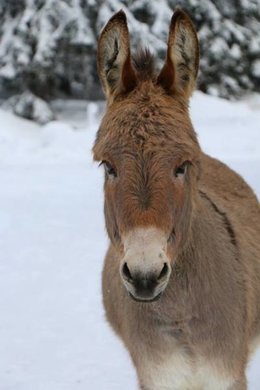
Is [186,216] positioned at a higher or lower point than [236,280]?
higher

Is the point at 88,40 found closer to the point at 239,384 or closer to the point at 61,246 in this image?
the point at 61,246

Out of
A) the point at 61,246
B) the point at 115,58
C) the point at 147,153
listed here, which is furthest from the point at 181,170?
the point at 61,246

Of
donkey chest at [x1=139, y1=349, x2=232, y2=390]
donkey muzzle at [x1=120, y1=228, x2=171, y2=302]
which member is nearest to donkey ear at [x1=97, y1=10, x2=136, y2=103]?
donkey muzzle at [x1=120, y1=228, x2=171, y2=302]

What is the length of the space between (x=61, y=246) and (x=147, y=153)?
4.57m

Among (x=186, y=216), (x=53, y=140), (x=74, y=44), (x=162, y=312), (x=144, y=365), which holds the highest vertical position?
(x=186, y=216)

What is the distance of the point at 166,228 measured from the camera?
2.83 m

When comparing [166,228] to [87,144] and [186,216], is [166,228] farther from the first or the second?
[87,144]

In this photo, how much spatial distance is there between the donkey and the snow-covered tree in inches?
321

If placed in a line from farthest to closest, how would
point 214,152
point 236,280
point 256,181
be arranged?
point 214,152
point 256,181
point 236,280

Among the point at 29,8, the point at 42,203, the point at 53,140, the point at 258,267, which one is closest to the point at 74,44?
the point at 29,8

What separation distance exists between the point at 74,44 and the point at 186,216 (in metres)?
9.23

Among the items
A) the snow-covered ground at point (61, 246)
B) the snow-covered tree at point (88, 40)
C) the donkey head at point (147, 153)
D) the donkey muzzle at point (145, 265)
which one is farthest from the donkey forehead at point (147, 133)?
the snow-covered tree at point (88, 40)

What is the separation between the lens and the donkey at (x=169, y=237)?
282 cm

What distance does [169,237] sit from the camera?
2.92m
